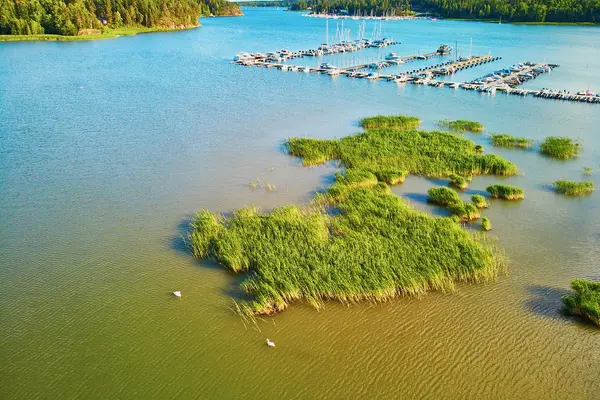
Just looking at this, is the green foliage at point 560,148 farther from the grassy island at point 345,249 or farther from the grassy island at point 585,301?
the grassy island at point 585,301

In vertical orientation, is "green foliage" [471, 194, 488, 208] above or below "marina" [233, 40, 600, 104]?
below

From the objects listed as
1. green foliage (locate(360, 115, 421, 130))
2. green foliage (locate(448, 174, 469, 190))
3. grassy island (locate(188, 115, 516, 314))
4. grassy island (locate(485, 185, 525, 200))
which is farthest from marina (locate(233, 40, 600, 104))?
grassy island (locate(188, 115, 516, 314))

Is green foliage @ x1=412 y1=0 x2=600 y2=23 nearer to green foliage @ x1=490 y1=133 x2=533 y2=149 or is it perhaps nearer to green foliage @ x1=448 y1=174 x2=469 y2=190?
green foliage @ x1=490 y1=133 x2=533 y2=149

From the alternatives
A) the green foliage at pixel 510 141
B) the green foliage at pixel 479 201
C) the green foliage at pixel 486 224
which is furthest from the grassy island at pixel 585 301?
the green foliage at pixel 510 141

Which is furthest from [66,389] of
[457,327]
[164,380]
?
[457,327]

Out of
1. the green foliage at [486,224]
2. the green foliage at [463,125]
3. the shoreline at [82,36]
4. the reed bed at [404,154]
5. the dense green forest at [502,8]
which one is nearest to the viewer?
the green foliage at [486,224]
